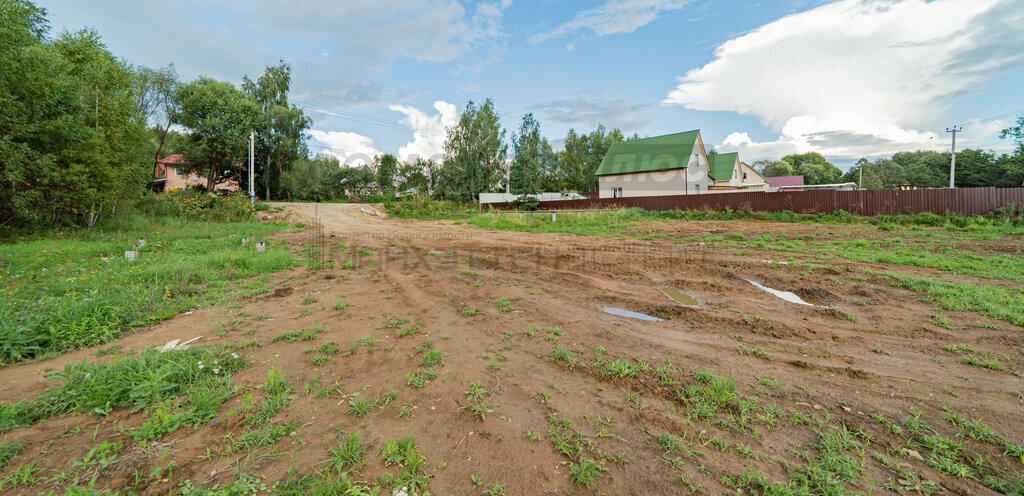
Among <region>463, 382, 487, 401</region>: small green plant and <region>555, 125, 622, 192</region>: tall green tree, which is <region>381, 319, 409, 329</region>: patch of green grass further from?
<region>555, 125, 622, 192</region>: tall green tree

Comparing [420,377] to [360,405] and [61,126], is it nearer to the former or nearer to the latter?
[360,405]

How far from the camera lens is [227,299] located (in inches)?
219

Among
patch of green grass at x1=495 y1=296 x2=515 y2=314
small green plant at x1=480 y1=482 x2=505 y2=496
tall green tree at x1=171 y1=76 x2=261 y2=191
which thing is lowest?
small green plant at x1=480 y1=482 x2=505 y2=496

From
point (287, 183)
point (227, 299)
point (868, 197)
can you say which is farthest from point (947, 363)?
point (287, 183)

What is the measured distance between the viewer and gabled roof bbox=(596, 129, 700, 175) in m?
29.6

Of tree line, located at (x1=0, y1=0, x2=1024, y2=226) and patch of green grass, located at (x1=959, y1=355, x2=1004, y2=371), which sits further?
tree line, located at (x1=0, y1=0, x2=1024, y2=226)

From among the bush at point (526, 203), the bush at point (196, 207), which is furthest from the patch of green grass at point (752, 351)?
the bush at point (526, 203)

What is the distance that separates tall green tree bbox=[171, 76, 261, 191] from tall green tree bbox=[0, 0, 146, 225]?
13.3 meters

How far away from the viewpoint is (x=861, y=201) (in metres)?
17.1

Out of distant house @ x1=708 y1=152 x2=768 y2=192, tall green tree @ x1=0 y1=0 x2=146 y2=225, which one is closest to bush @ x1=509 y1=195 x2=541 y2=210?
distant house @ x1=708 y1=152 x2=768 y2=192

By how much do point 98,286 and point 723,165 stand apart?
4011cm

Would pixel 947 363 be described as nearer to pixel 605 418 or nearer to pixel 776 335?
pixel 776 335

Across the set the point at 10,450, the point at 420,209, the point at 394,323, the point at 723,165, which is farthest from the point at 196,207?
the point at 723,165

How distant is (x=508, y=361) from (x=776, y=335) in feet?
9.77
